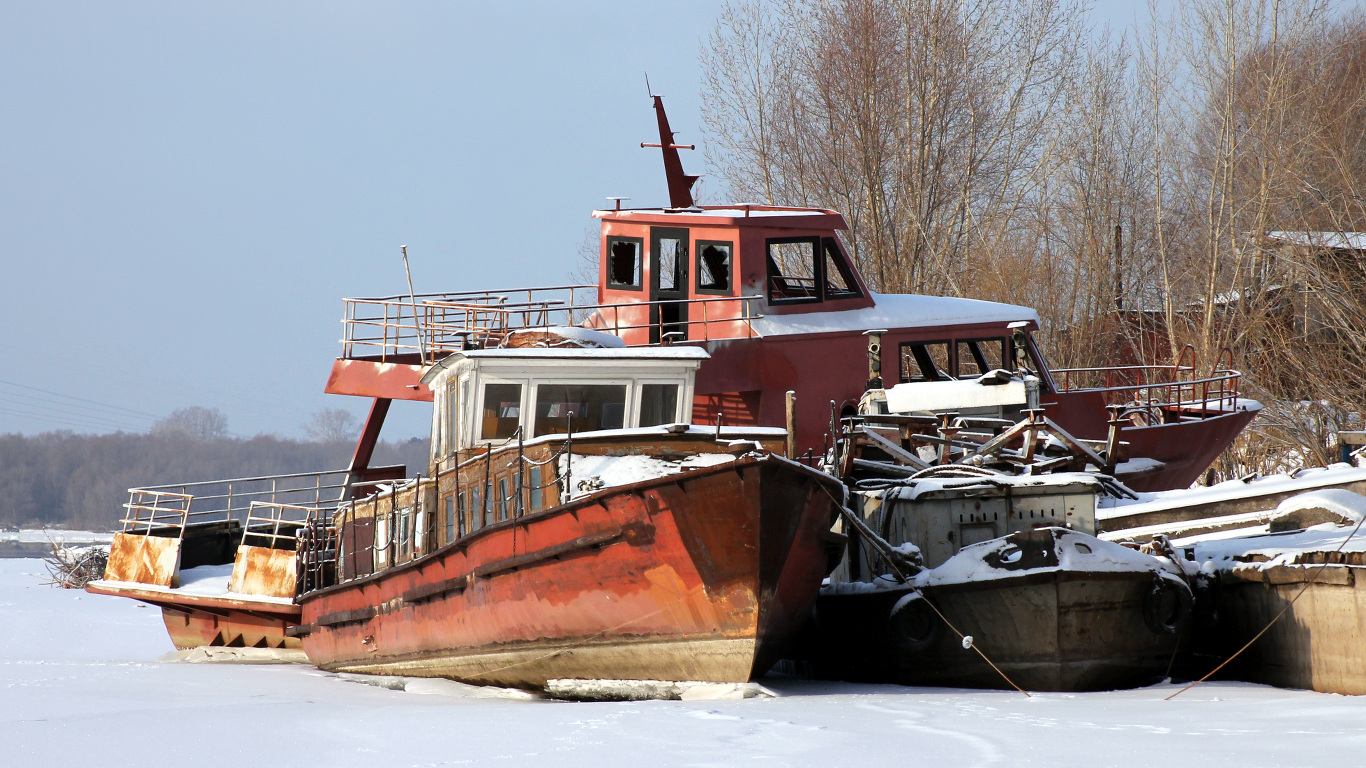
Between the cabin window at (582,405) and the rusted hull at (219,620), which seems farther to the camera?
the rusted hull at (219,620)

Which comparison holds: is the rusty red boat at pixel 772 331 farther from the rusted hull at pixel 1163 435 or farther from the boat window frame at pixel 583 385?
the boat window frame at pixel 583 385

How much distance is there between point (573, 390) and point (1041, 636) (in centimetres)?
441

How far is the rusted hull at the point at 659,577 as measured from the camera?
8594 mm

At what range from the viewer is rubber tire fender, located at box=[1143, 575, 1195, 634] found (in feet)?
32.0

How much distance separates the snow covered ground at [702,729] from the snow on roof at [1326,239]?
42.7ft

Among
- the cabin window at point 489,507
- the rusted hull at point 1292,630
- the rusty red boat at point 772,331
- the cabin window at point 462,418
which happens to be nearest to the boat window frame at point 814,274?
the rusty red boat at point 772,331

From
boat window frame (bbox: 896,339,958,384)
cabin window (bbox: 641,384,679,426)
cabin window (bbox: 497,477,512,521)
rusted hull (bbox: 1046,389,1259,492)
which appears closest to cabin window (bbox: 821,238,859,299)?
boat window frame (bbox: 896,339,958,384)

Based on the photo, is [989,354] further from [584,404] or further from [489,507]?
[489,507]

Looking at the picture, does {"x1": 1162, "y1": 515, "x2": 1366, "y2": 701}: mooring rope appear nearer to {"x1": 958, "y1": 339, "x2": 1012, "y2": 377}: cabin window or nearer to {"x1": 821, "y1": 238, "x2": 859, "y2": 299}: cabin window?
{"x1": 958, "y1": 339, "x2": 1012, "y2": 377}: cabin window

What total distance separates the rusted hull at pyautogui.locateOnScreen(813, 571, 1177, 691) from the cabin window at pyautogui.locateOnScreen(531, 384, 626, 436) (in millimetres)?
2857

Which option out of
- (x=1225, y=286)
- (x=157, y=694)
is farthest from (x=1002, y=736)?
(x=1225, y=286)

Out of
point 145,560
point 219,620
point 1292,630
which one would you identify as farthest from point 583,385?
point 145,560

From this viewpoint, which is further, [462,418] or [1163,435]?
[1163,435]

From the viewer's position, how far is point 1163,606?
9797 millimetres
